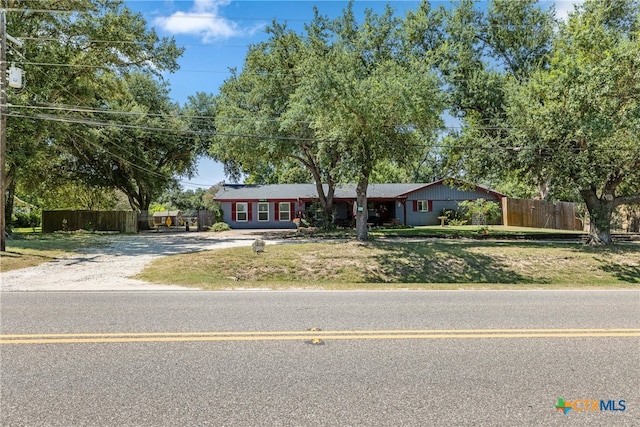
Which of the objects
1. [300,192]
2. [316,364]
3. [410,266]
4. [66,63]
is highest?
[66,63]

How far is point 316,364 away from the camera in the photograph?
4129 millimetres

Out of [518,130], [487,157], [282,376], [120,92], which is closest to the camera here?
[282,376]

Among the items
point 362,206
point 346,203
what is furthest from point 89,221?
point 362,206

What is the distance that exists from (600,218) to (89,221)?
107 ft

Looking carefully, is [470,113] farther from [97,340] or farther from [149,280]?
[97,340]

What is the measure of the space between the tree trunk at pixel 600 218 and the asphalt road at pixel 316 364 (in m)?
12.1

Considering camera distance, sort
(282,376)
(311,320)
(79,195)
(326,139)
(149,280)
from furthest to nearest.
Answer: (79,195) < (326,139) < (149,280) < (311,320) < (282,376)

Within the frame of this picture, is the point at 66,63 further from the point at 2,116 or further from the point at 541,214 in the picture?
the point at 541,214

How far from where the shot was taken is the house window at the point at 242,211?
3247 cm

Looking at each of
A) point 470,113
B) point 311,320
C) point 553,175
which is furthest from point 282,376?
point 470,113

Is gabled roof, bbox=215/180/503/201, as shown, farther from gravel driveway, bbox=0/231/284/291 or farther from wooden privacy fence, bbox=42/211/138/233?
gravel driveway, bbox=0/231/284/291

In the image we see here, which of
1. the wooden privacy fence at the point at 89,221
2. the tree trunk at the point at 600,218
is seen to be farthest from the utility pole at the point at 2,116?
the tree trunk at the point at 600,218

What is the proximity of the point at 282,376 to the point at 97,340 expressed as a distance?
2574 mm

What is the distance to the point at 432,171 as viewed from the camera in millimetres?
52250
